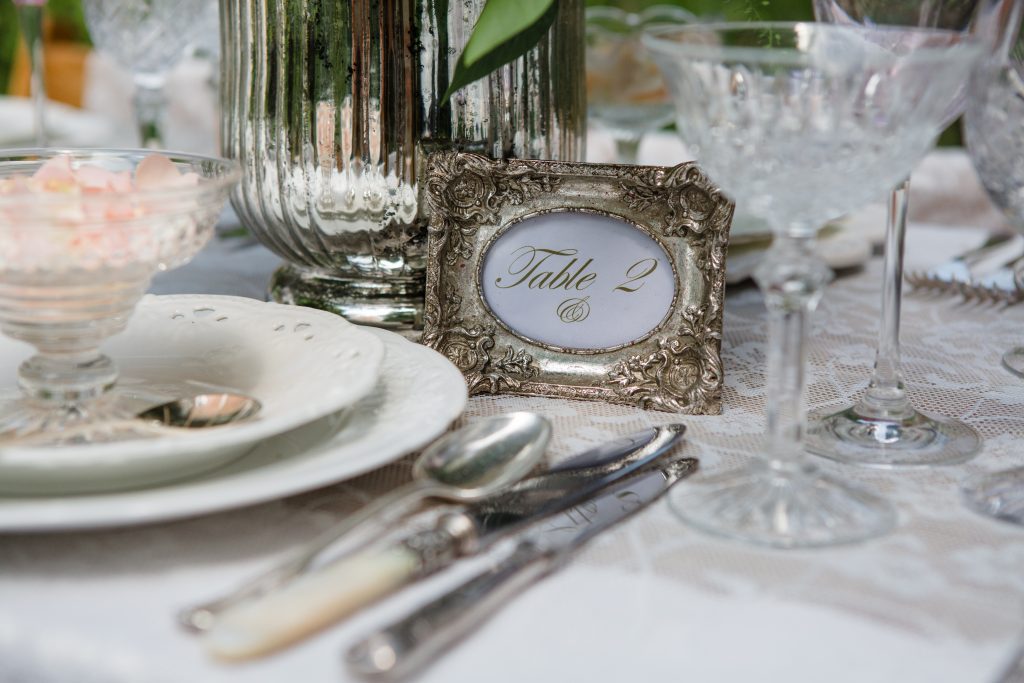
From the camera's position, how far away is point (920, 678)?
1.14 ft

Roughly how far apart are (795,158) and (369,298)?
36 centimetres

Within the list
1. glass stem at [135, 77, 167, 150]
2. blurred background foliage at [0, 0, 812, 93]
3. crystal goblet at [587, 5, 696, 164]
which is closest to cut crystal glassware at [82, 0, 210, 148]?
glass stem at [135, 77, 167, 150]

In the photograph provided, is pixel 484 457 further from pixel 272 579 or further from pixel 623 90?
pixel 623 90

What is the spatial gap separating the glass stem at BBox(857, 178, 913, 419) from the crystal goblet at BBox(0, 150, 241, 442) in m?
0.34

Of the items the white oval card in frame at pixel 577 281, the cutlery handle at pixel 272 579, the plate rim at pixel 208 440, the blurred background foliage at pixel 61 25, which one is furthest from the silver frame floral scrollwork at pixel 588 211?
the blurred background foliage at pixel 61 25

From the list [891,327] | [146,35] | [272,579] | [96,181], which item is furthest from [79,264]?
[146,35]

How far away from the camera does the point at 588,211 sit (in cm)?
61

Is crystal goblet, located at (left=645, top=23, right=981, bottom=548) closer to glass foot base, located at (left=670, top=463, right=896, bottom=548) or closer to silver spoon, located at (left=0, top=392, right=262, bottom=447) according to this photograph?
glass foot base, located at (left=670, top=463, right=896, bottom=548)

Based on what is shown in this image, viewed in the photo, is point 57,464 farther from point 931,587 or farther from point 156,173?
point 931,587

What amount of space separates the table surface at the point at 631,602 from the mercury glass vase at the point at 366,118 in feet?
0.75

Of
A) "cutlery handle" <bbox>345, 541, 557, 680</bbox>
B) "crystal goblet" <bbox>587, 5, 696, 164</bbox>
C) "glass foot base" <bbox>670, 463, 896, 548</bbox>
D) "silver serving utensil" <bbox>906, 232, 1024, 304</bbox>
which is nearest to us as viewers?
"cutlery handle" <bbox>345, 541, 557, 680</bbox>

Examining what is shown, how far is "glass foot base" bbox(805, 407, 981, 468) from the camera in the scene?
53cm

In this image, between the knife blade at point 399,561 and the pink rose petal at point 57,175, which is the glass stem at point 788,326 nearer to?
the knife blade at point 399,561

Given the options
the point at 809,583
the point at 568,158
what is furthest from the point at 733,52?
the point at 568,158
